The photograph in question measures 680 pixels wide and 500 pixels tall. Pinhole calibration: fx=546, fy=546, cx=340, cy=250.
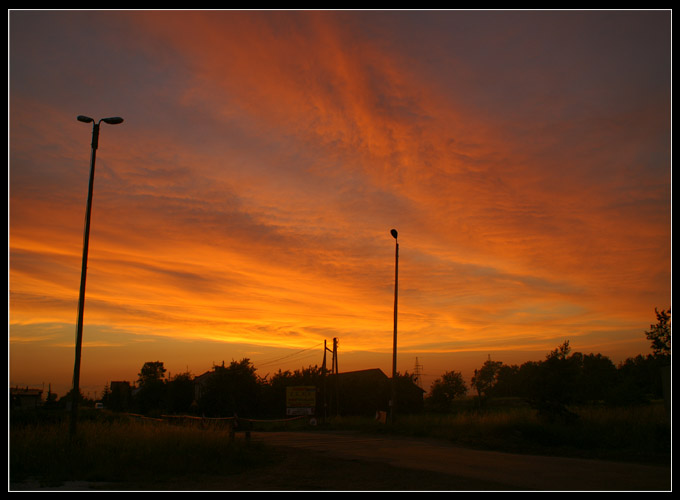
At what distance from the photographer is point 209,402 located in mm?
60500

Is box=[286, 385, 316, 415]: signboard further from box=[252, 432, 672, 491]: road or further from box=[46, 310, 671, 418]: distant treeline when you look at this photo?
box=[252, 432, 672, 491]: road

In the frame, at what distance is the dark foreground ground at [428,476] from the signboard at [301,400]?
3692 centimetres

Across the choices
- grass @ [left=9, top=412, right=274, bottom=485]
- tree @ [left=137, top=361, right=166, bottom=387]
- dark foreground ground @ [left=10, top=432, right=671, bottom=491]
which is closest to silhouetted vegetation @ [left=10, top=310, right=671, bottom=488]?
grass @ [left=9, top=412, right=274, bottom=485]

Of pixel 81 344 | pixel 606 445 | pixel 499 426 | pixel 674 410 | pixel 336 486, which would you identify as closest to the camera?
pixel 336 486

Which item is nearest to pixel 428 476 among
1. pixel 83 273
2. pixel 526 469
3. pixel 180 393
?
pixel 526 469

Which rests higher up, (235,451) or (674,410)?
(674,410)

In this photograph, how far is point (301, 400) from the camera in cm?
5288

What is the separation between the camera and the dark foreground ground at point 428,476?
1110 centimetres

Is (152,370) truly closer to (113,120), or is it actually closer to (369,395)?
(369,395)

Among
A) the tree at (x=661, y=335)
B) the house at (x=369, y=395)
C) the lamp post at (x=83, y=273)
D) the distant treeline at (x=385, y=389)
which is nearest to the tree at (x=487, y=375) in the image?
the distant treeline at (x=385, y=389)
